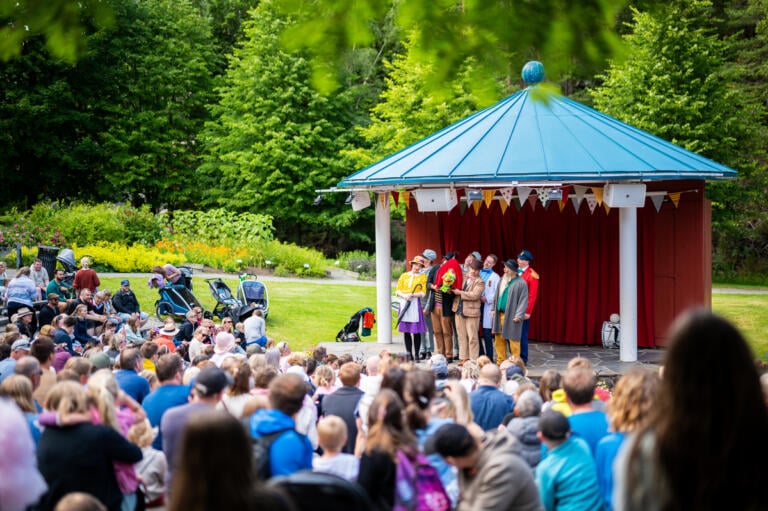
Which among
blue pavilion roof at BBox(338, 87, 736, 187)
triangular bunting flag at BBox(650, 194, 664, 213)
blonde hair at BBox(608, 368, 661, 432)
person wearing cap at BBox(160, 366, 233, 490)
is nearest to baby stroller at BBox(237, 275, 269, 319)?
blue pavilion roof at BBox(338, 87, 736, 187)

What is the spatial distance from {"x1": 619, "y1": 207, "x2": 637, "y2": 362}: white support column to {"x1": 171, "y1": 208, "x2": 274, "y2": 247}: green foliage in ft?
52.8

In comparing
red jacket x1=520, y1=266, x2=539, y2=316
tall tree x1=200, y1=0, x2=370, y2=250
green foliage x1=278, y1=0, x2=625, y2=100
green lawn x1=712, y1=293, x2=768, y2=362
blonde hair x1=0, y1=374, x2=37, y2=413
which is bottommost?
green lawn x1=712, y1=293, x2=768, y2=362

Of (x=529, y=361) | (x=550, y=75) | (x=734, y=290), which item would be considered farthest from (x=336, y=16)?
(x=734, y=290)

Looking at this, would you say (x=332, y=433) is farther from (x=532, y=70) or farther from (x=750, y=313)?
(x=750, y=313)

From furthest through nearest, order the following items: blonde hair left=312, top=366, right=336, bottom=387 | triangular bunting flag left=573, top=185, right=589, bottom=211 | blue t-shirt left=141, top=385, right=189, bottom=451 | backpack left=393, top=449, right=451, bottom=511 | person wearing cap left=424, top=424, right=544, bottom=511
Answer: triangular bunting flag left=573, top=185, right=589, bottom=211, blonde hair left=312, top=366, right=336, bottom=387, blue t-shirt left=141, top=385, right=189, bottom=451, backpack left=393, top=449, right=451, bottom=511, person wearing cap left=424, top=424, right=544, bottom=511

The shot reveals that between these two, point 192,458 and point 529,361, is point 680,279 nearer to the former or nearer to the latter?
point 529,361

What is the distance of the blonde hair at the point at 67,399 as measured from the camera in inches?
187

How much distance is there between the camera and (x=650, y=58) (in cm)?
2814

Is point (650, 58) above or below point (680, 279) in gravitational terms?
above

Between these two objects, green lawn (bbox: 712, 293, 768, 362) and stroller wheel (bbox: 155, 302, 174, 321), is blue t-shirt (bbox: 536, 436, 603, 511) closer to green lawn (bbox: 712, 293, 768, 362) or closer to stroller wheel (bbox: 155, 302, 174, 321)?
green lawn (bbox: 712, 293, 768, 362)

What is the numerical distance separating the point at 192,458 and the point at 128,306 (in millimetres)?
13504

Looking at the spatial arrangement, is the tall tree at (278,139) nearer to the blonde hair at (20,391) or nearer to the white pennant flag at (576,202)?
the white pennant flag at (576,202)

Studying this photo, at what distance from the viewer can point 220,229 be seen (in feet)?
94.3

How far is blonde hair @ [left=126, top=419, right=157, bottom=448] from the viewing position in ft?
18.2
